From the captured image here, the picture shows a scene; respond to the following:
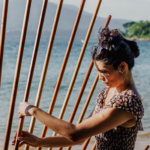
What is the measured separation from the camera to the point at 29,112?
0.69 metres

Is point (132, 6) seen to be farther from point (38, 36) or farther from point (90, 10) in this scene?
point (38, 36)

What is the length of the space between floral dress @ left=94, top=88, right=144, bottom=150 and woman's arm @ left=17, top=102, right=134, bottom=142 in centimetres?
3

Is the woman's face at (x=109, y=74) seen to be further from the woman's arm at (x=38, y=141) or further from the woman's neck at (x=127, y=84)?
the woman's arm at (x=38, y=141)

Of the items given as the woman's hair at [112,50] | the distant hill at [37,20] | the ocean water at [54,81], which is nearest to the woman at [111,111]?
the woman's hair at [112,50]

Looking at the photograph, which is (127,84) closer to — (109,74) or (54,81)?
(109,74)

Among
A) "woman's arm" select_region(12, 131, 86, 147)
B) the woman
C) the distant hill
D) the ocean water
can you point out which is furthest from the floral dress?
the distant hill

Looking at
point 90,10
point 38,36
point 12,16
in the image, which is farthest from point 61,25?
point 38,36

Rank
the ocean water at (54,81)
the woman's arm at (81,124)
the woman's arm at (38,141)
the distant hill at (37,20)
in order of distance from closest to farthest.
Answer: the woman's arm at (81,124) → the woman's arm at (38,141) → the ocean water at (54,81) → the distant hill at (37,20)

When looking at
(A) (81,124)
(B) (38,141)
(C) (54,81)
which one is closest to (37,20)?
(C) (54,81)

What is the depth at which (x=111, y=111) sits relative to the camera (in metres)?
0.70

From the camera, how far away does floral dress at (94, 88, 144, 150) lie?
2.36 ft

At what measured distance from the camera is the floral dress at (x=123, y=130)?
720 mm

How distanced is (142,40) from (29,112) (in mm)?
12876

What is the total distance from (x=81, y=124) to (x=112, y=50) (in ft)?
0.74
